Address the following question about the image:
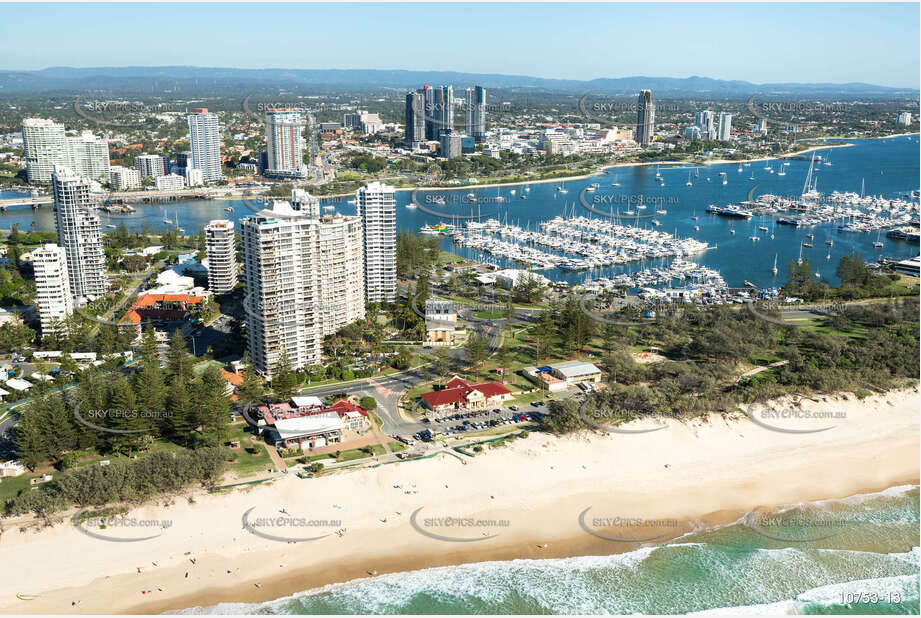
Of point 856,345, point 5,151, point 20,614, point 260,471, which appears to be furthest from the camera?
point 5,151

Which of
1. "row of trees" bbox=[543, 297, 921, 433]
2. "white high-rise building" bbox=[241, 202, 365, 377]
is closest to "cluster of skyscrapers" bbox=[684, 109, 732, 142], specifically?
"row of trees" bbox=[543, 297, 921, 433]

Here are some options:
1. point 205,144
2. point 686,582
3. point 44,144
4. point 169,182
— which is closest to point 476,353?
point 686,582

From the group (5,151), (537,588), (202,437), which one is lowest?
(537,588)

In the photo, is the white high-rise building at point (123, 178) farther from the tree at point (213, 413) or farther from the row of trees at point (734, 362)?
the row of trees at point (734, 362)

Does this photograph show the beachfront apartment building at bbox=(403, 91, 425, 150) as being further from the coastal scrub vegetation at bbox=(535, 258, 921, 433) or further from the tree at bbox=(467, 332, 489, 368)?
the tree at bbox=(467, 332, 489, 368)

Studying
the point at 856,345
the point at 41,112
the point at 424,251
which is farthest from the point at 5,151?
the point at 856,345

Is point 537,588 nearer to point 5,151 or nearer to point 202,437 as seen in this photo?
point 202,437
